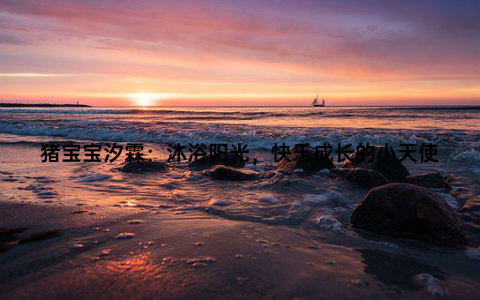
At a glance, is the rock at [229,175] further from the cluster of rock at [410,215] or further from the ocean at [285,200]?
the cluster of rock at [410,215]

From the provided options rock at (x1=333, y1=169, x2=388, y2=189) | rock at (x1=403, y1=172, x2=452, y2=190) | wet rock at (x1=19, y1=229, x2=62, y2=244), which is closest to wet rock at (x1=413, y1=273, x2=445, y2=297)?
wet rock at (x1=19, y1=229, x2=62, y2=244)

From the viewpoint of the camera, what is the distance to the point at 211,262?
2605 millimetres

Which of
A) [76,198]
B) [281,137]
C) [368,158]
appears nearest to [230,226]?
[76,198]

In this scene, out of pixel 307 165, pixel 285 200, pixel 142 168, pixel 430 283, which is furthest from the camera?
pixel 142 168

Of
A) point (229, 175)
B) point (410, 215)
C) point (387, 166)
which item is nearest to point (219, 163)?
point (229, 175)

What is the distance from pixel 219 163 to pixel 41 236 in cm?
513

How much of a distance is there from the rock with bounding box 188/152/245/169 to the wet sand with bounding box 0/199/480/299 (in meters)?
4.22

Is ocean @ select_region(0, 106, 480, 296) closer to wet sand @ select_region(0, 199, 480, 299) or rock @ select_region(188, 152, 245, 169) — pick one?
wet sand @ select_region(0, 199, 480, 299)

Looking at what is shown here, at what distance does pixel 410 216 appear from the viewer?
340 centimetres

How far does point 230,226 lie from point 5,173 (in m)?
5.32

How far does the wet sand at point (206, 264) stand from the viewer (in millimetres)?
2193

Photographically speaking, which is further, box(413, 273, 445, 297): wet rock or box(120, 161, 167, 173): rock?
box(120, 161, 167, 173): rock

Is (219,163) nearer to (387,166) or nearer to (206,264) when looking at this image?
(387,166)

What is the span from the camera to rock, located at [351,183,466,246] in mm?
3275
